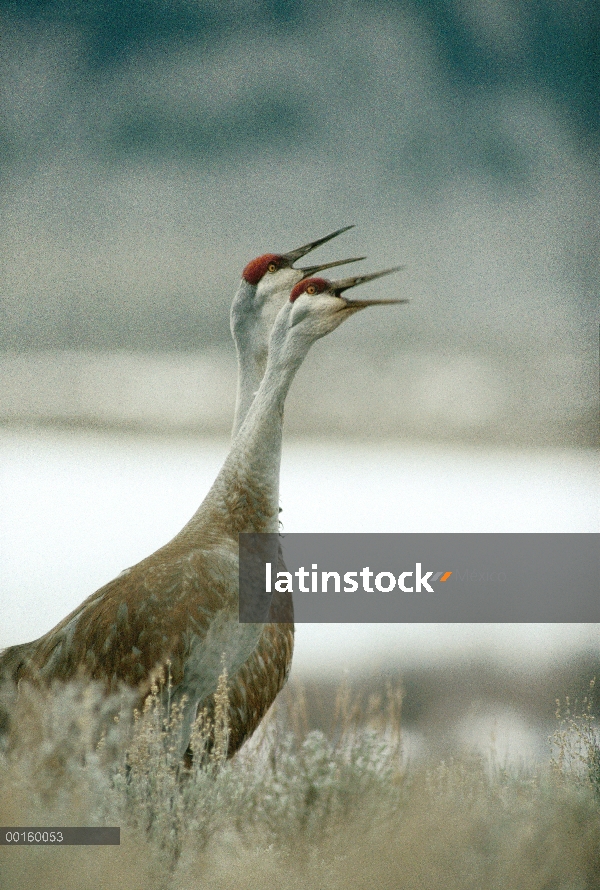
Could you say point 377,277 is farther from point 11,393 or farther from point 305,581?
point 11,393

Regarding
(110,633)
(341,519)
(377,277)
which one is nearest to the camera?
(110,633)

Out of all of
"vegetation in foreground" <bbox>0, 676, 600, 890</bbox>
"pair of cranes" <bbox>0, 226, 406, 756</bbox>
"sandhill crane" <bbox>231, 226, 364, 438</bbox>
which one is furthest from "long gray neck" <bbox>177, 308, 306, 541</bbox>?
"vegetation in foreground" <bbox>0, 676, 600, 890</bbox>

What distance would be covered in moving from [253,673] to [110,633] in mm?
415

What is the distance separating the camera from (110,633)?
6.38ft

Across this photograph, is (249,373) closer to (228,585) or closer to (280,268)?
(280,268)

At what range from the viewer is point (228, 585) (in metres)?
2.00

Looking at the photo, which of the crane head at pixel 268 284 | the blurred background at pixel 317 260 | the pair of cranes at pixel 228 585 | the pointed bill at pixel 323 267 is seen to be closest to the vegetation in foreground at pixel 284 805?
the pair of cranes at pixel 228 585

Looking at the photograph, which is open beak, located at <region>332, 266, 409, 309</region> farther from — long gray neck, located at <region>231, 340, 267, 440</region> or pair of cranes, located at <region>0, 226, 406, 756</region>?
long gray neck, located at <region>231, 340, 267, 440</region>

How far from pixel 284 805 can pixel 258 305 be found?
1288 millimetres

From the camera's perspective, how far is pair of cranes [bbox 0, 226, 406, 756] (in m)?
1.93

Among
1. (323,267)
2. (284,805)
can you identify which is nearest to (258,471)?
(323,267)

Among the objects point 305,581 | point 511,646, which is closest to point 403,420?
point 305,581

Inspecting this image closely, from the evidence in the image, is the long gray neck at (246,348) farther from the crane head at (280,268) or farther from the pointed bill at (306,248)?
the pointed bill at (306,248)

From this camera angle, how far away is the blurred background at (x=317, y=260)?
7.32ft
